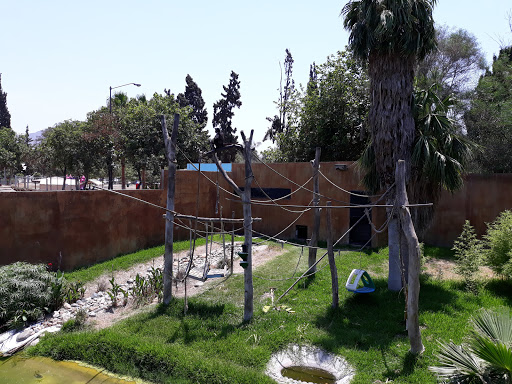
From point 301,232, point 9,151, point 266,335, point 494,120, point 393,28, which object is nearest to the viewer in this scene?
point 266,335

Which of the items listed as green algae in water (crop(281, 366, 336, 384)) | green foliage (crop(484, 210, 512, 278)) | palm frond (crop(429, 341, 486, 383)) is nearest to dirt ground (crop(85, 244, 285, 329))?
green algae in water (crop(281, 366, 336, 384))

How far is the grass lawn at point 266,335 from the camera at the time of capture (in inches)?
261

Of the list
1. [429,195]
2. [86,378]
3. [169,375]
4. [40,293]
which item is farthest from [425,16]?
[40,293]

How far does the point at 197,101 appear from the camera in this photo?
135ft

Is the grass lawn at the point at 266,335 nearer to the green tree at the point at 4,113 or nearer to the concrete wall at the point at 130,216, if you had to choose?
the concrete wall at the point at 130,216

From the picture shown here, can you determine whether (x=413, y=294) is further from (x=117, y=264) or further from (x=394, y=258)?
(x=117, y=264)

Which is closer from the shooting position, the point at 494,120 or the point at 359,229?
the point at 359,229

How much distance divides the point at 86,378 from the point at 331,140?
15.4 meters

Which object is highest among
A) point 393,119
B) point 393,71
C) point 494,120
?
point 393,71

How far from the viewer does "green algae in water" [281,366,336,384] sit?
6.57 m

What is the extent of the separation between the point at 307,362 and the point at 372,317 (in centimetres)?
217

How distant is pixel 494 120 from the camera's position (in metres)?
15.7

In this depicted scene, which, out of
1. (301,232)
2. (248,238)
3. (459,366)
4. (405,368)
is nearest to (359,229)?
(301,232)

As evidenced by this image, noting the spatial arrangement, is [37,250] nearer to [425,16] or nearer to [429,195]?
[429,195]
